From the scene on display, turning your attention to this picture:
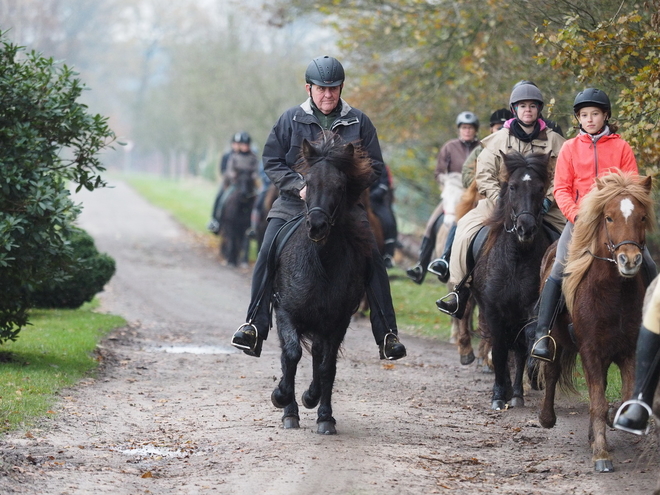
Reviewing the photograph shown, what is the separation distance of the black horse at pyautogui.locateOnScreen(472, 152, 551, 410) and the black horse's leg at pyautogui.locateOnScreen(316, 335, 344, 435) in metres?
2.07

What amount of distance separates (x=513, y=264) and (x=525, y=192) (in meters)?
0.78

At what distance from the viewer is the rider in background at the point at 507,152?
9.91m

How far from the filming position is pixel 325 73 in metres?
8.45

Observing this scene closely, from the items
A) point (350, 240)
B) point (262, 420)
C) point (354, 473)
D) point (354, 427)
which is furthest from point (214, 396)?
point (354, 473)

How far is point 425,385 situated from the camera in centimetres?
1087

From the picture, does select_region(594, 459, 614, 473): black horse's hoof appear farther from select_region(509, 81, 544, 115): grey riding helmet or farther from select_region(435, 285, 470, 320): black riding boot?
select_region(509, 81, 544, 115): grey riding helmet

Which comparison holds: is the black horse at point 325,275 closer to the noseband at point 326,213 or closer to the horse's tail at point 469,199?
the noseband at point 326,213

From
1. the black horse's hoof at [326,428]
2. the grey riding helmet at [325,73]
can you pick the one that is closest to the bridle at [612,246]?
the black horse's hoof at [326,428]

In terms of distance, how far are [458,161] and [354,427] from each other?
669 cm

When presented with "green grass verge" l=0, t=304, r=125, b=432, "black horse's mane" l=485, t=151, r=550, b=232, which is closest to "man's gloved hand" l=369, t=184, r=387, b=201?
"green grass verge" l=0, t=304, r=125, b=432

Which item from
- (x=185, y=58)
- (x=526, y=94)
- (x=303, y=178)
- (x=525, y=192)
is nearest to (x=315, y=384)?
(x=303, y=178)

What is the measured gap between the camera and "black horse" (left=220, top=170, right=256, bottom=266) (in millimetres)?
24169

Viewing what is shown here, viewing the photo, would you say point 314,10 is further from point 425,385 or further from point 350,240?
point 350,240

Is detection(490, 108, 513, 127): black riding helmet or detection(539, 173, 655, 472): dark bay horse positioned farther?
detection(490, 108, 513, 127): black riding helmet
